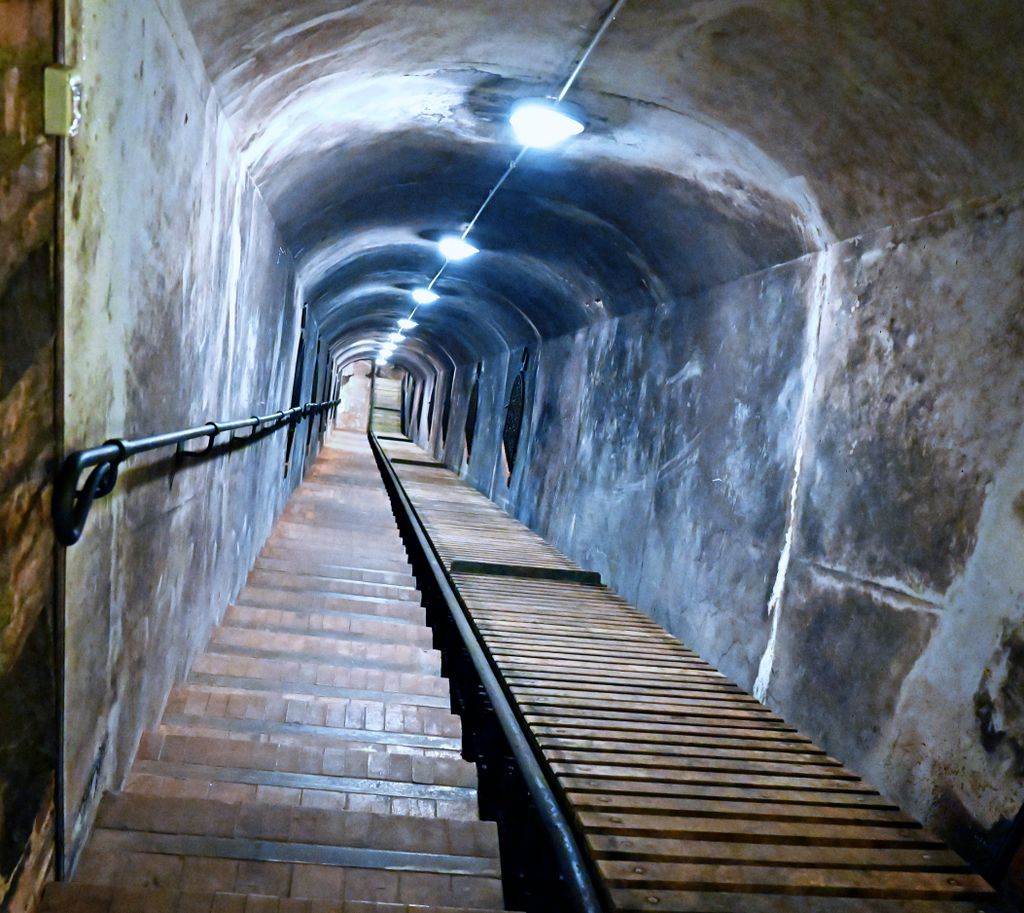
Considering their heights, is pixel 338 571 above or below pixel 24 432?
below

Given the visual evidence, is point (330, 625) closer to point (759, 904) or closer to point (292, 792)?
point (292, 792)

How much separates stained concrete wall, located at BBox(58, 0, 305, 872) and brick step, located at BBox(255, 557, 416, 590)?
2.50 m

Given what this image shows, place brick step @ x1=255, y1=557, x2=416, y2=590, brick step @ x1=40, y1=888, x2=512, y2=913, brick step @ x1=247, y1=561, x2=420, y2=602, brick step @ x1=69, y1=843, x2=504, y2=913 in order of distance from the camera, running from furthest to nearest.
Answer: brick step @ x1=255, y1=557, x2=416, y2=590 < brick step @ x1=247, y1=561, x2=420, y2=602 < brick step @ x1=69, y1=843, x2=504, y2=913 < brick step @ x1=40, y1=888, x2=512, y2=913

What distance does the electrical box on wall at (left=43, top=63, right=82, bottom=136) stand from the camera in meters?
1.58

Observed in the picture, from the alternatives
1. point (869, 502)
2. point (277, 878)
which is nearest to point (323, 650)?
point (277, 878)

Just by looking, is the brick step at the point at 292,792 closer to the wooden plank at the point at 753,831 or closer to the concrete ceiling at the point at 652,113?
the wooden plank at the point at 753,831

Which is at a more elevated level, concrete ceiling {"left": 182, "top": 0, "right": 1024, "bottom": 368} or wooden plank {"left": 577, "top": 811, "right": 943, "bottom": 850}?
concrete ceiling {"left": 182, "top": 0, "right": 1024, "bottom": 368}

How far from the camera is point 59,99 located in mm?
1589

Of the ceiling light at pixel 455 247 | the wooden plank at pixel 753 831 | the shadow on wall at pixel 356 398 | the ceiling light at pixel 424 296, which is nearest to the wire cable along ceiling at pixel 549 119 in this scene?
the ceiling light at pixel 455 247

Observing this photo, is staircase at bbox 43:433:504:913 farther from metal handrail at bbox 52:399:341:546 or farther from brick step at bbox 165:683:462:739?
metal handrail at bbox 52:399:341:546

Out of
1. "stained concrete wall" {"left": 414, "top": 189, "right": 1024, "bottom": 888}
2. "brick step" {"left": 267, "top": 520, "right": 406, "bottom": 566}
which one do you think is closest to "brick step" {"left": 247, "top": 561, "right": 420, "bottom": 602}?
"brick step" {"left": 267, "top": 520, "right": 406, "bottom": 566}

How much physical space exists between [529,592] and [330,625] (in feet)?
5.38

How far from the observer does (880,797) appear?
3324mm

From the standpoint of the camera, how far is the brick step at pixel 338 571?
6590 millimetres
